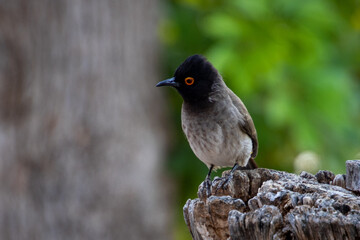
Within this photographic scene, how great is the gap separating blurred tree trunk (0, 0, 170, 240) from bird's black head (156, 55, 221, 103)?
11.0 ft

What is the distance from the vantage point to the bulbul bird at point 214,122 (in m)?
5.25

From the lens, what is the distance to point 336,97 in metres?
7.92

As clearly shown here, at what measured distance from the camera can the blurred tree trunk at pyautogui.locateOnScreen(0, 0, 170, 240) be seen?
826 cm

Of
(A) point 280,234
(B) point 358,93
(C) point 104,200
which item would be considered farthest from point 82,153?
(A) point 280,234

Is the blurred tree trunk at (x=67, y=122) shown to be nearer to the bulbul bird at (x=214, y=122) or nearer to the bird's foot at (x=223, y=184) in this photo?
the bulbul bird at (x=214, y=122)

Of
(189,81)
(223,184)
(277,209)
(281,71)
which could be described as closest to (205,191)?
(223,184)

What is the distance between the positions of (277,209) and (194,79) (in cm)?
213

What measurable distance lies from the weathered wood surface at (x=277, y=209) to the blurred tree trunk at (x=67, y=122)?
452 centimetres

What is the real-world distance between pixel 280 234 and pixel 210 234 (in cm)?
67

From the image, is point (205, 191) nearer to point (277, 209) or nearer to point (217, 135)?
point (277, 209)

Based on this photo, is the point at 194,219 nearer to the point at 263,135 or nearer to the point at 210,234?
the point at 210,234

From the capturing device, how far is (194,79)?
5.11 metres

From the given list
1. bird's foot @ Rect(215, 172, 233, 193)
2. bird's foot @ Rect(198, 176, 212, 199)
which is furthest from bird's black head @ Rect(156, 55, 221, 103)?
bird's foot @ Rect(215, 172, 233, 193)

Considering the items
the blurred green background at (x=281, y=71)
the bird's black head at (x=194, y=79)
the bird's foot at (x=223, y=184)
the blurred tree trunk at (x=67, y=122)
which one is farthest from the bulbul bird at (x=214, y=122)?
the blurred tree trunk at (x=67, y=122)
